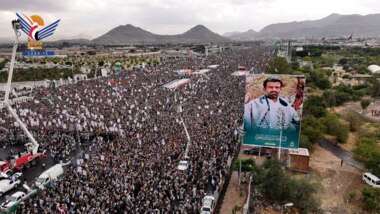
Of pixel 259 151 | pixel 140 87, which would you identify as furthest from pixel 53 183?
pixel 140 87

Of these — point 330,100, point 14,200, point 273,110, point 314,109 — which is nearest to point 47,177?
point 14,200

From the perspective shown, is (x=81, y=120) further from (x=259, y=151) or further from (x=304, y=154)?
(x=304, y=154)

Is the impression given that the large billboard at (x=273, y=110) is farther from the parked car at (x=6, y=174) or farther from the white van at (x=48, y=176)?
the parked car at (x=6, y=174)

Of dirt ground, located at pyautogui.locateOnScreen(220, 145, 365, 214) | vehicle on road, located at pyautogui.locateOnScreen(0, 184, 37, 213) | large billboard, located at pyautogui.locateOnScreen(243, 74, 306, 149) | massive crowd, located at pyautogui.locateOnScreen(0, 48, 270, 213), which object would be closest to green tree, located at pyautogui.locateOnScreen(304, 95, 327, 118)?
Answer: massive crowd, located at pyautogui.locateOnScreen(0, 48, 270, 213)

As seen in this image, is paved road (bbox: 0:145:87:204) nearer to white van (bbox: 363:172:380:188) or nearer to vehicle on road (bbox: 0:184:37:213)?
vehicle on road (bbox: 0:184:37:213)

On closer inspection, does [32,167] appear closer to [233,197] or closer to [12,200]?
[12,200]
